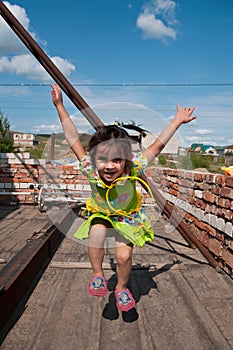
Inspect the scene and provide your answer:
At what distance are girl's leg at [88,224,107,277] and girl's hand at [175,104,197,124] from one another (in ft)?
2.84

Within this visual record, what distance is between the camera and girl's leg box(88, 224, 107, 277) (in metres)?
1.83

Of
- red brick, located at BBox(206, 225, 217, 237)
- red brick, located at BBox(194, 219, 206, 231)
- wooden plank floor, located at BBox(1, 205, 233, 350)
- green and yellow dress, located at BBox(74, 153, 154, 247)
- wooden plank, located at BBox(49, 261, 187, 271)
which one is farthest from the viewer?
red brick, located at BBox(194, 219, 206, 231)

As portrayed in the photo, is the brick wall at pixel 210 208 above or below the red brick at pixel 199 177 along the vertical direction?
below

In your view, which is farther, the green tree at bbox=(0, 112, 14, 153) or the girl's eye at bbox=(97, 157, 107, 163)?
the green tree at bbox=(0, 112, 14, 153)

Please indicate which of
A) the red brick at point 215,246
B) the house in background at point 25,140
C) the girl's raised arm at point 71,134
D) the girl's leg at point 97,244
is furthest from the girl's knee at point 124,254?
the house in background at point 25,140

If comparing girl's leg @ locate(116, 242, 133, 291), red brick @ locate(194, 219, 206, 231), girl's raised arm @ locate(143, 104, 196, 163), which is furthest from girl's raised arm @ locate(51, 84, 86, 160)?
red brick @ locate(194, 219, 206, 231)

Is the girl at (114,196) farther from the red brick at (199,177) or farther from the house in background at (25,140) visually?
the house in background at (25,140)

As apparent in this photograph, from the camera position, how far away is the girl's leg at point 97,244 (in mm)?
1826

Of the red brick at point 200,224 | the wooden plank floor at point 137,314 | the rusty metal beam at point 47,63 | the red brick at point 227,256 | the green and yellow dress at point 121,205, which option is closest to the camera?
the wooden plank floor at point 137,314

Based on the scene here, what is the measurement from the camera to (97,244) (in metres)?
1.84

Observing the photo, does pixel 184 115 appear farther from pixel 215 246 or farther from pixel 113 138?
pixel 215 246

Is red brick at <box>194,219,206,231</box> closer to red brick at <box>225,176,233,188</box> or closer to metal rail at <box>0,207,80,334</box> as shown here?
red brick at <box>225,176,233,188</box>

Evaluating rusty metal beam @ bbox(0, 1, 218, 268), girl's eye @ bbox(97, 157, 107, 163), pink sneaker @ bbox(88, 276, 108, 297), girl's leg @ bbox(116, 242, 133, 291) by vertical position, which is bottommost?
pink sneaker @ bbox(88, 276, 108, 297)

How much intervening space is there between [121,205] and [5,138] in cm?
1340
